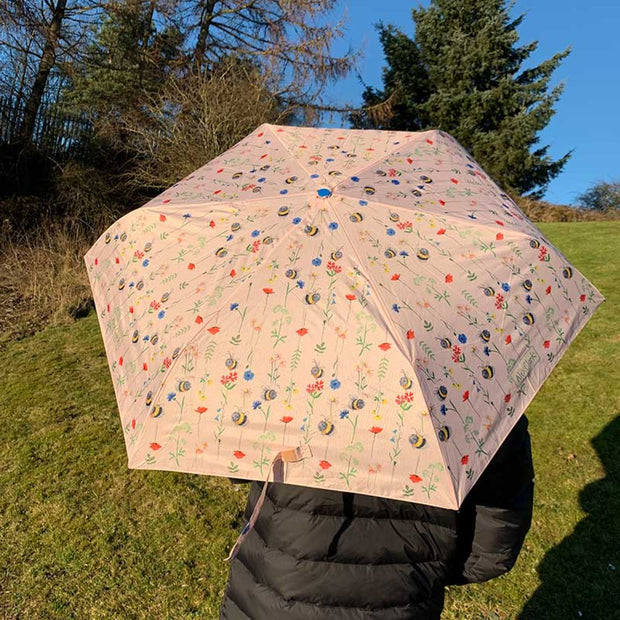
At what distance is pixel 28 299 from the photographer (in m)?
7.75

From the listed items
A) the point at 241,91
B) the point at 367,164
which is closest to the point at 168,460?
the point at 367,164

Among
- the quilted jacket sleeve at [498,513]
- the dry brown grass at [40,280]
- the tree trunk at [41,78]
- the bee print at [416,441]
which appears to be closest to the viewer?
the bee print at [416,441]

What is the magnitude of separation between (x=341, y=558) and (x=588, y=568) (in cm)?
249

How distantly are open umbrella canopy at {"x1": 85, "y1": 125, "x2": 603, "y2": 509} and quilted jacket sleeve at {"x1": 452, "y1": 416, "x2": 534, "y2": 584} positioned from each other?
0.11 meters

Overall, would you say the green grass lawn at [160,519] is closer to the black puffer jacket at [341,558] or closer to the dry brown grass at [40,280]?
the black puffer jacket at [341,558]

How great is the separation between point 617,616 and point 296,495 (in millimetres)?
2448

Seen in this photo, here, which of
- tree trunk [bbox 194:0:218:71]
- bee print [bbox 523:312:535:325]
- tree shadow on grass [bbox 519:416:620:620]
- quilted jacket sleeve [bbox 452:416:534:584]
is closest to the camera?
quilted jacket sleeve [bbox 452:416:534:584]

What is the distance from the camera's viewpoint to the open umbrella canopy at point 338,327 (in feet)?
4.20

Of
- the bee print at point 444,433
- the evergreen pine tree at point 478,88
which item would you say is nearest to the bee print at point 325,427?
the bee print at point 444,433

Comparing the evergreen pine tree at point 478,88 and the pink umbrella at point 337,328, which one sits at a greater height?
the evergreen pine tree at point 478,88

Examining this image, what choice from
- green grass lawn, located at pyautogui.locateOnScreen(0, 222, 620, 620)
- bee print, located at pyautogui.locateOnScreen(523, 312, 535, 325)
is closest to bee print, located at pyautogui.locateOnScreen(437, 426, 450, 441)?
bee print, located at pyautogui.locateOnScreen(523, 312, 535, 325)

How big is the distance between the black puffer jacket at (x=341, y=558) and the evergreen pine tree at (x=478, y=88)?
18075 millimetres

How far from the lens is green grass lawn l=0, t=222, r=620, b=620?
284 centimetres

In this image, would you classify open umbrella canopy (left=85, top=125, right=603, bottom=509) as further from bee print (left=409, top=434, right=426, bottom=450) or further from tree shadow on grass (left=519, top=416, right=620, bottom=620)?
tree shadow on grass (left=519, top=416, right=620, bottom=620)
